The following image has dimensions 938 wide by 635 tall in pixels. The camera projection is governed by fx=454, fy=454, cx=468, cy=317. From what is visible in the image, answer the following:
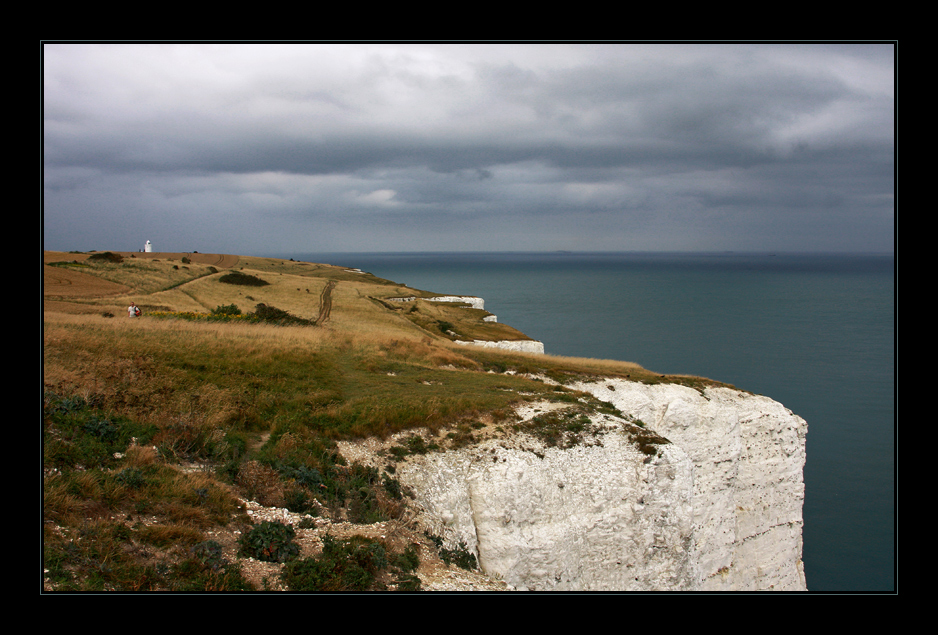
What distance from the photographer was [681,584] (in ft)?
61.7

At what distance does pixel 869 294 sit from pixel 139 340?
782ft

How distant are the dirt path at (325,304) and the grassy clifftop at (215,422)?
22.6 m

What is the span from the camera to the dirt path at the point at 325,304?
5464 centimetres

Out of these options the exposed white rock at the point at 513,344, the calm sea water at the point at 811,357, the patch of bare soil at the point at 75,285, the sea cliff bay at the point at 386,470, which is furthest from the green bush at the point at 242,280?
the calm sea water at the point at 811,357

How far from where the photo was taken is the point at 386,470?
15906mm

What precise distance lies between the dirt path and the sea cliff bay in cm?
2209

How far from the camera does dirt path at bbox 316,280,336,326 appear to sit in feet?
179

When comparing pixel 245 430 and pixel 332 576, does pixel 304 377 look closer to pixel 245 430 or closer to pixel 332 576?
pixel 245 430

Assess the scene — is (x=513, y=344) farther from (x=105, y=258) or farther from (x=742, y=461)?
(x=105, y=258)

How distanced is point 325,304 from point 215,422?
52248 millimetres

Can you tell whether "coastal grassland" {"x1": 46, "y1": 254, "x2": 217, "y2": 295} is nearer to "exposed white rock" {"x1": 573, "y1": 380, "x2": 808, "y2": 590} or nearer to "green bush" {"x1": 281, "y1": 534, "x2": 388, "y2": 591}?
"green bush" {"x1": 281, "y1": 534, "x2": 388, "y2": 591}

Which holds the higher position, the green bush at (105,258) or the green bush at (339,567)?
the green bush at (105,258)

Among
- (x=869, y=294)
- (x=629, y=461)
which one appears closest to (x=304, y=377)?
(x=629, y=461)

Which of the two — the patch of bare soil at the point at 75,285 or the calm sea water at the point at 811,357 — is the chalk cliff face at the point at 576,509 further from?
the patch of bare soil at the point at 75,285
